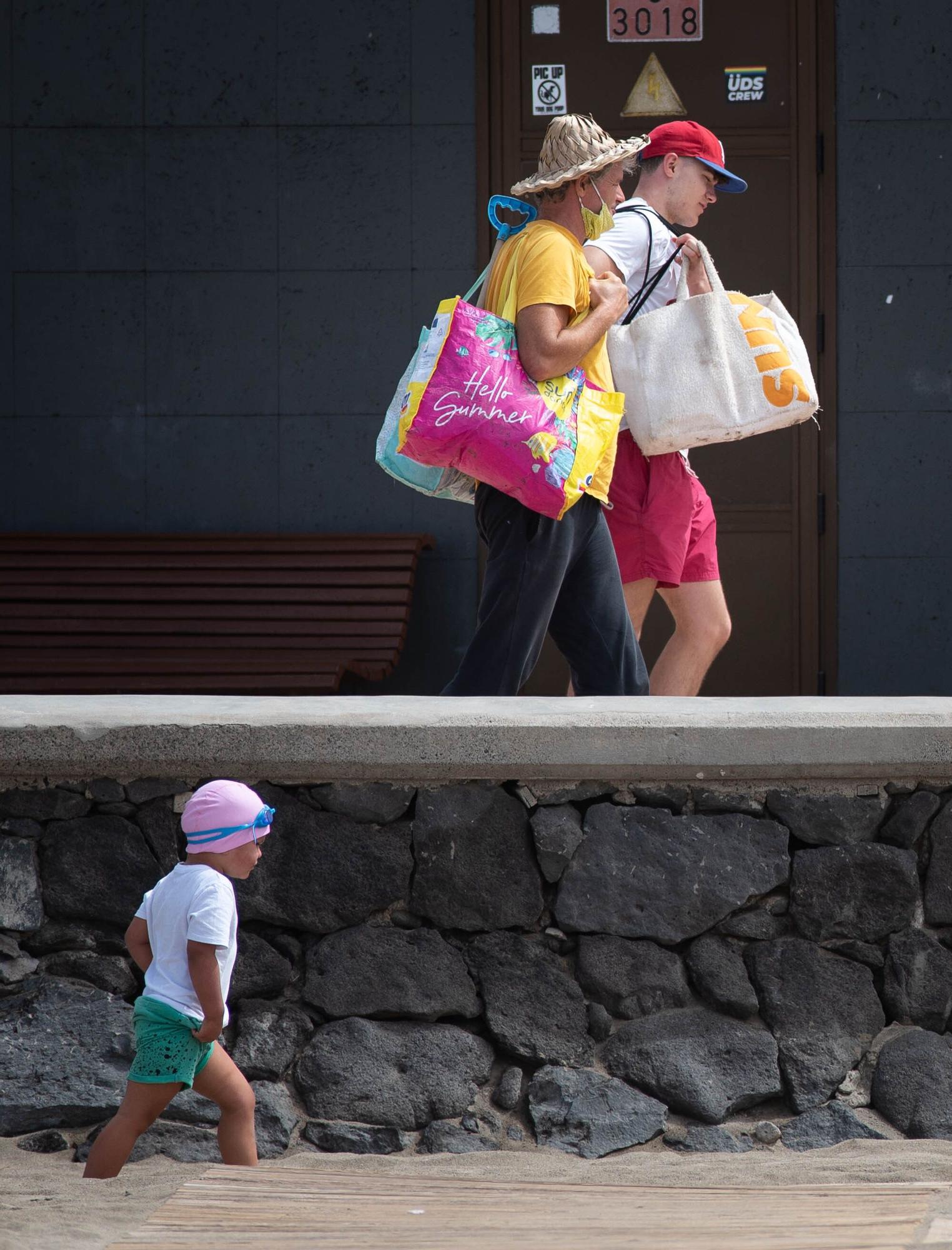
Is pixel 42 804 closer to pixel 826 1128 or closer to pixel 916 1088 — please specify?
pixel 826 1128

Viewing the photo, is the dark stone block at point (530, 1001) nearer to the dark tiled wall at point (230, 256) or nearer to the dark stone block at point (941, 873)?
the dark stone block at point (941, 873)

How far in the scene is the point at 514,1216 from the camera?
2.01m

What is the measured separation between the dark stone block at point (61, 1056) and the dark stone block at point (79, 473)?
4062 millimetres

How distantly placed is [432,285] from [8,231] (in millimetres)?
1973

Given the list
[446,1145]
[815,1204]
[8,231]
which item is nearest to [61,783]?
[446,1145]

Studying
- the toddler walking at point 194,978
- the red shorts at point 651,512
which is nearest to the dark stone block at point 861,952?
the toddler walking at point 194,978

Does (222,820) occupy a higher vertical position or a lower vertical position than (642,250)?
lower

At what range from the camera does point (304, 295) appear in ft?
22.6

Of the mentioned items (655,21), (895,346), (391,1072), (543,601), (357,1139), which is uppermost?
(655,21)

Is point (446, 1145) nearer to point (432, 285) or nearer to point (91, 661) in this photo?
point (91, 661)

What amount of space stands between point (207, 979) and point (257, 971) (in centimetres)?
41

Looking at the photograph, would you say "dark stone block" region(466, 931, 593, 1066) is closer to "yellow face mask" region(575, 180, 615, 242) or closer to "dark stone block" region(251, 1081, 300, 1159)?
"dark stone block" region(251, 1081, 300, 1159)

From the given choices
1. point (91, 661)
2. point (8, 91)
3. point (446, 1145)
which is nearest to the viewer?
point (446, 1145)

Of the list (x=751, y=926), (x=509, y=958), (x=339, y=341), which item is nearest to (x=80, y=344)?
(x=339, y=341)
